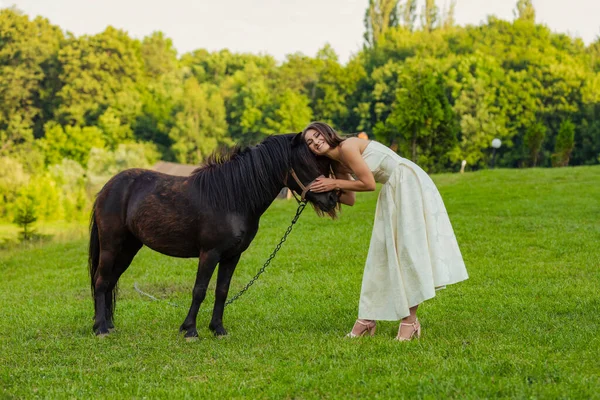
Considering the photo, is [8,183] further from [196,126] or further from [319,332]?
[319,332]

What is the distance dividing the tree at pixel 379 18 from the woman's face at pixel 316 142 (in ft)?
243

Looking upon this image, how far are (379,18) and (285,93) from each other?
20.1 meters

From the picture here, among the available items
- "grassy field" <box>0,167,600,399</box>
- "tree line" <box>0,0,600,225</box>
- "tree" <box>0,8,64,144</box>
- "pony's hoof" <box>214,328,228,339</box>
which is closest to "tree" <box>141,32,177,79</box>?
"tree line" <box>0,0,600,225</box>

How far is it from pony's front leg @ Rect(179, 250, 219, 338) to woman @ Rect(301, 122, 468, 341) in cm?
123

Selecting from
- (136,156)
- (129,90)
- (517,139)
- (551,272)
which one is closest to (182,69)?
(129,90)

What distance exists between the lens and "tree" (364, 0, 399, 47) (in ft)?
255

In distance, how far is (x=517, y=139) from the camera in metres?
56.2

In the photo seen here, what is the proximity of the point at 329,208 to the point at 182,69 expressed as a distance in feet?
273

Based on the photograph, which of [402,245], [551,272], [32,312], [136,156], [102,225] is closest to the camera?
[402,245]

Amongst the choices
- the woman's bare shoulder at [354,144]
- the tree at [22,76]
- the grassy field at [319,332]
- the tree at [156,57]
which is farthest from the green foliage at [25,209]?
the tree at [156,57]

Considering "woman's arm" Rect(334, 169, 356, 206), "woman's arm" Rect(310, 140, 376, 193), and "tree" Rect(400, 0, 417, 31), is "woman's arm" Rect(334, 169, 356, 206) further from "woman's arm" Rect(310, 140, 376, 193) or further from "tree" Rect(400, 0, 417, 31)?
"tree" Rect(400, 0, 417, 31)

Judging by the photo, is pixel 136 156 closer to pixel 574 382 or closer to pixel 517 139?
pixel 517 139

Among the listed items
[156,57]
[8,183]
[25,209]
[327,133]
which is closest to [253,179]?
[327,133]

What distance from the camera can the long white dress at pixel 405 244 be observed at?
19.8 feet
